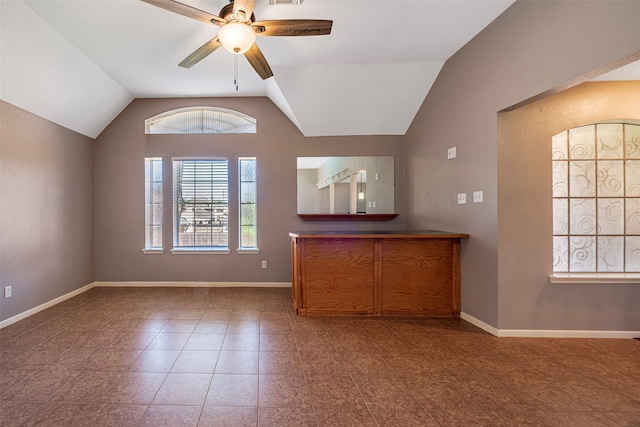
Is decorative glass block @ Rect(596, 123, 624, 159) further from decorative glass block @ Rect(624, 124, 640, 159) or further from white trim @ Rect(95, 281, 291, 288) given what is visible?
white trim @ Rect(95, 281, 291, 288)

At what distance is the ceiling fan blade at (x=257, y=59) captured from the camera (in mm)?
2325

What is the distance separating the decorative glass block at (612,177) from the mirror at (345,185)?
2425mm

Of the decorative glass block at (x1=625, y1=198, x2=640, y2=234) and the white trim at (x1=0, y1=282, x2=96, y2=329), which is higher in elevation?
the decorative glass block at (x1=625, y1=198, x2=640, y2=234)

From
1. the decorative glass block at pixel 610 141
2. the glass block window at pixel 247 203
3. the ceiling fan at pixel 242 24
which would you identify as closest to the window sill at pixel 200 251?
the glass block window at pixel 247 203

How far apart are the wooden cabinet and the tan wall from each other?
674mm

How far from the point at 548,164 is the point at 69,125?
600 centimetres

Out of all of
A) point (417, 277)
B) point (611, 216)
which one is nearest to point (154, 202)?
point (417, 277)

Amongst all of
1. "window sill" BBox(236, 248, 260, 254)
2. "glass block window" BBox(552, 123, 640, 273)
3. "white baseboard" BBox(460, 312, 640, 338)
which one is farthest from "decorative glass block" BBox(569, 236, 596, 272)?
"window sill" BBox(236, 248, 260, 254)

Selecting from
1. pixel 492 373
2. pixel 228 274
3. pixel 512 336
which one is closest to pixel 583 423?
pixel 492 373

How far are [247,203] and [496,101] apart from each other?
144 inches

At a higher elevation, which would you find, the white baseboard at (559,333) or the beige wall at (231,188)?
the beige wall at (231,188)

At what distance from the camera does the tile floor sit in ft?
5.32

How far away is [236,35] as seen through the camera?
2.02 m

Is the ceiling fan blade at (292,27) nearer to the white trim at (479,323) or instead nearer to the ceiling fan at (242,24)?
the ceiling fan at (242,24)
